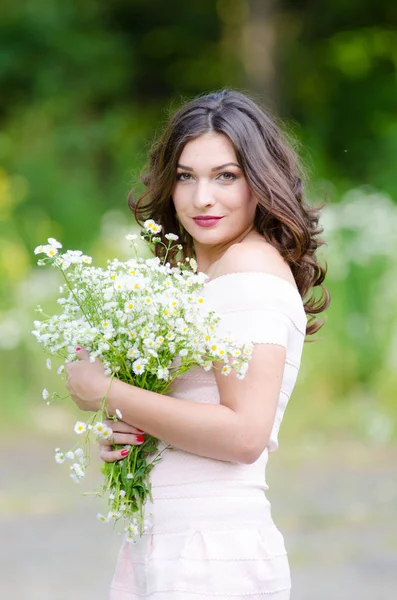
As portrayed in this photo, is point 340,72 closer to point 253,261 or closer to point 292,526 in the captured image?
point 292,526

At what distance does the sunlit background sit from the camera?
19.5 ft

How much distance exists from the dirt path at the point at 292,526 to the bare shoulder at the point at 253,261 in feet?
9.65

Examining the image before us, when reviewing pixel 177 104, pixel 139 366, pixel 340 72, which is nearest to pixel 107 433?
pixel 139 366

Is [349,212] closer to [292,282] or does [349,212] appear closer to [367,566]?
[367,566]

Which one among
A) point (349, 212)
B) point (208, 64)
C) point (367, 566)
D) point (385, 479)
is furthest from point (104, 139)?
point (367, 566)

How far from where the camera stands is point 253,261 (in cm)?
246

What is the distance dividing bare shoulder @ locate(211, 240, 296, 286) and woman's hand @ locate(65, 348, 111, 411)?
33cm

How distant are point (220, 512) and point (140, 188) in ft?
3.99

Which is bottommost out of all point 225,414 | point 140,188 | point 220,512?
point 220,512

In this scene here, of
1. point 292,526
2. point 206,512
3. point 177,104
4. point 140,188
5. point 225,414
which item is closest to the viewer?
point 225,414

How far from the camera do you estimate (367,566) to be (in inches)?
217

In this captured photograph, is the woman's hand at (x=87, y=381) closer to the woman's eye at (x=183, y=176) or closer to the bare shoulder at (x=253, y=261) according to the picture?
the bare shoulder at (x=253, y=261)

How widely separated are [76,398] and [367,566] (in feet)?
11.1

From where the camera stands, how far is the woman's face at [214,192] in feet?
8.36
